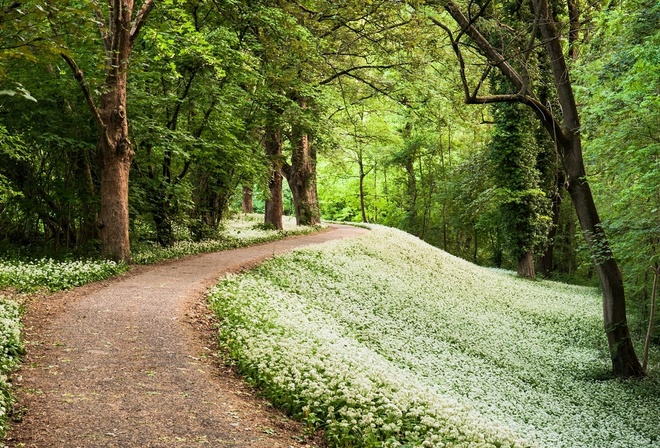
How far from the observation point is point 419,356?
39.2 feet

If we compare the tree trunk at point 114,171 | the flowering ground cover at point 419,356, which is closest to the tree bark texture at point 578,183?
the flowering ground cover at point 419,356

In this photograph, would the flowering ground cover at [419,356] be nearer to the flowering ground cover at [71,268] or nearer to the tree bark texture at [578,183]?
the tree bark texture at [578,183]

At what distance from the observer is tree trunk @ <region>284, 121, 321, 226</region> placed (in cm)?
2880

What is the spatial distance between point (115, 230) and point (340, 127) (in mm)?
22813

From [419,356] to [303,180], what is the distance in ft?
59.7

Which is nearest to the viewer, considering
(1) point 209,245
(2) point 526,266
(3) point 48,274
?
(3) point 48,274

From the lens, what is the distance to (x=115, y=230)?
542 inches

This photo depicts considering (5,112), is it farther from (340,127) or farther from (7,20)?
(340,127)

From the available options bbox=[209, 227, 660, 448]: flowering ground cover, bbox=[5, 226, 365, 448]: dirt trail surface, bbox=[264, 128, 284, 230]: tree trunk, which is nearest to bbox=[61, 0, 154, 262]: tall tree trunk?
bbox=[209, 227, 660, 448]: flowering ground cover

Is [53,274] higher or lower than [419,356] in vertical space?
higher

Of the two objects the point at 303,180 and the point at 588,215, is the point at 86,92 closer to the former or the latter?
the point at 588,215

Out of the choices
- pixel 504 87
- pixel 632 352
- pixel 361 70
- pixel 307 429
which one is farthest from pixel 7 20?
pixel 504 87

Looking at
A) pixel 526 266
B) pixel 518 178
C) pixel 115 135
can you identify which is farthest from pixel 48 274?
pixel 526 266

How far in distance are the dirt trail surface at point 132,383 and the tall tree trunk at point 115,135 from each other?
12.6 ft
